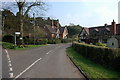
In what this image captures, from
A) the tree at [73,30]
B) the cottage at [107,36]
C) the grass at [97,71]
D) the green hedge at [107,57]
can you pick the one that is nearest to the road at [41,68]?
the grass at [97,71]

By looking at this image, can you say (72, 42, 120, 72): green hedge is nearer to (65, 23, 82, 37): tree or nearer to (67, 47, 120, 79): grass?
(67, 47, 120, 79): grass

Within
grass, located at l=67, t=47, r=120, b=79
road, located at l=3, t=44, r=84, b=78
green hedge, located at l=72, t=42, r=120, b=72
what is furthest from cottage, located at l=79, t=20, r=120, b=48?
road, located at l=3, t=44, r=84, b=78

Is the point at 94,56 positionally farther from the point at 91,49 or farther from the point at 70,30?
the point at 70,30

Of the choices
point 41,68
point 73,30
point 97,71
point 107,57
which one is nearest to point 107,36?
point 107,57

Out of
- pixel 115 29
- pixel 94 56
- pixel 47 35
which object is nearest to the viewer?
pixel 94 56

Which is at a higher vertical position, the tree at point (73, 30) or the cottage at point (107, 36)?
the tree at point (73, 30)

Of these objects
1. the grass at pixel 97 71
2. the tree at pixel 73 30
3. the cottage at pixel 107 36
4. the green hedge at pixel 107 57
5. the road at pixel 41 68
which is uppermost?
the tree at pixel 73 30

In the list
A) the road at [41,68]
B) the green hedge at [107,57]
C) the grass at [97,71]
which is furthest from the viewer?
the green hedge at [107,57]

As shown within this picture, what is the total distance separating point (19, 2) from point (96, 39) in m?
26.0

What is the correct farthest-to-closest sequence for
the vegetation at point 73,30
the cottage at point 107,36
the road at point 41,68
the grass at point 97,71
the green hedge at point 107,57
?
the vegetation at point 73,30 < the cottage at point 107,36 < the green hedge at point 107,57 < the grass at point 97,71 < the road at point 41,68

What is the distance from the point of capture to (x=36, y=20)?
1590 inches

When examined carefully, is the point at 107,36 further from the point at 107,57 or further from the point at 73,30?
the point at 73,30

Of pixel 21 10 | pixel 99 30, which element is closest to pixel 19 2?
pixel 21 10

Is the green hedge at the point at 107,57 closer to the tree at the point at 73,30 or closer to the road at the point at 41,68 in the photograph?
the road at the point at 41,68
